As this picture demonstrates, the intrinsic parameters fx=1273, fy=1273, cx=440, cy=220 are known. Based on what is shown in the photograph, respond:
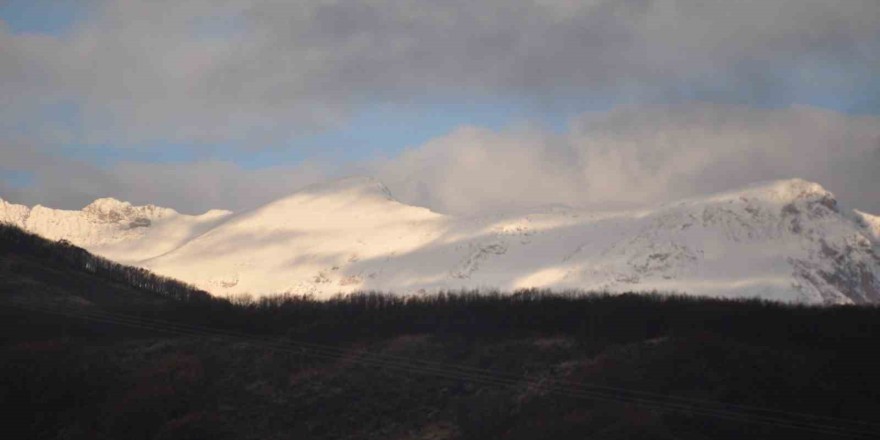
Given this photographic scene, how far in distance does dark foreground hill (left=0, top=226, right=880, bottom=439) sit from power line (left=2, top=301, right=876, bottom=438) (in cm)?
14

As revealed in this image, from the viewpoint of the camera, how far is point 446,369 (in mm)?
72625

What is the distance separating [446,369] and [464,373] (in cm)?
156

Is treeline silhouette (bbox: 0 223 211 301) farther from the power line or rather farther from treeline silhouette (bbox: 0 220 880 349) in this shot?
the power line

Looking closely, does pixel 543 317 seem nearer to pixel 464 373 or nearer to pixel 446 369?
pixel 446 369

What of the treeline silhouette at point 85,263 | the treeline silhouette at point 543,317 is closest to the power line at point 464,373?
the treeline silhouette at point 543,317

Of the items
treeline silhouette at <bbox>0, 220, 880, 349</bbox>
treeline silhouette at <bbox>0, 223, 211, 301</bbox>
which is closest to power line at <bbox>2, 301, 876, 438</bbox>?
treeline silhouette at <bbox>0, 220, 880, 349</bbox>

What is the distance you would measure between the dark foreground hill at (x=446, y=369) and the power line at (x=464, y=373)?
14 centimetres

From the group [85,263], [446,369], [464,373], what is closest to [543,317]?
[446,369]

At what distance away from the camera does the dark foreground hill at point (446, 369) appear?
62.0 metres

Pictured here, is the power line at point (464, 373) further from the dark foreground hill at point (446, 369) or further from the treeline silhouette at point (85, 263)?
the treeline silhouette at point (85, 263)

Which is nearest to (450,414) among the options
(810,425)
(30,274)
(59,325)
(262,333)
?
(810,425)

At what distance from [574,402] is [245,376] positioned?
21.0 m

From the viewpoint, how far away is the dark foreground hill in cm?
6200

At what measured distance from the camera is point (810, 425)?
58.8 m
